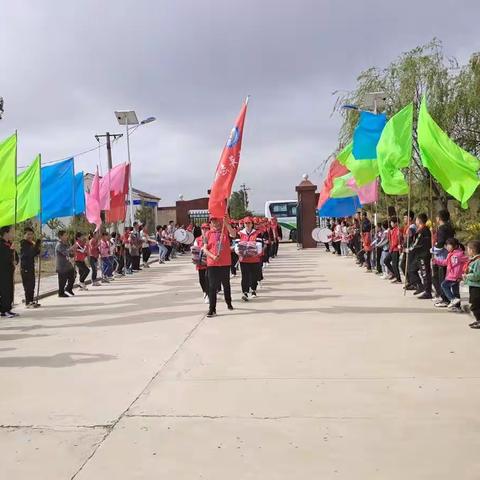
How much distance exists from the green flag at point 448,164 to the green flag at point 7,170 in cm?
729

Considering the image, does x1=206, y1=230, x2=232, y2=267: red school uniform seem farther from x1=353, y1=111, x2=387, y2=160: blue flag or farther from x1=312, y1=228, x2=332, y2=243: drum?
x1=312, y1=228, x2=332, y2=243: drum

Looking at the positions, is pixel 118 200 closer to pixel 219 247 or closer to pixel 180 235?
pixel 219 247

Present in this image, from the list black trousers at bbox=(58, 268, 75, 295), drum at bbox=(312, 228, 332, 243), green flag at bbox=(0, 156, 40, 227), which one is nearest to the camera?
green flag at bbox=(0, 156, 40, 227)

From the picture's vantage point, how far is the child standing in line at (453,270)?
920 cm

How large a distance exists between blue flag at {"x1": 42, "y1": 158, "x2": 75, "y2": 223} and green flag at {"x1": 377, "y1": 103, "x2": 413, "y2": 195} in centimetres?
744

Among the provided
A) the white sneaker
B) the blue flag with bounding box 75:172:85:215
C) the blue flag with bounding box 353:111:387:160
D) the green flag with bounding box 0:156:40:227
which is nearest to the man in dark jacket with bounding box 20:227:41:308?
the green flag with bounding box 0:156:40:227

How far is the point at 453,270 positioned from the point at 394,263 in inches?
203

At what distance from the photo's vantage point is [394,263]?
1447 centimetres

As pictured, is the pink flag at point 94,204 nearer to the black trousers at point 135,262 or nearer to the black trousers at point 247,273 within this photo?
the black trousers at point 135,262

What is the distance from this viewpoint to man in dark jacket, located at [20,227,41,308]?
11930 mm

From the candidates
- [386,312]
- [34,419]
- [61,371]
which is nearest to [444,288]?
[386,312]

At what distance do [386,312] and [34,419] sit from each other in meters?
6.33

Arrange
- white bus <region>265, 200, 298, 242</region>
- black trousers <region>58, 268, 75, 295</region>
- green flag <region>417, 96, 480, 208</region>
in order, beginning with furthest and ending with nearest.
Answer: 1. white bus <region>265, 200, 298, 242</region>
2. black trousers <region>58, 268, 75, 295</region>
3. green flag <region>417, 96, 480, 208</region>

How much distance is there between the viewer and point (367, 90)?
25.0 metres
